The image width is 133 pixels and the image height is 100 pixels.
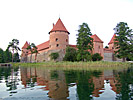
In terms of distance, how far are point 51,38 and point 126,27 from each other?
20.7 m

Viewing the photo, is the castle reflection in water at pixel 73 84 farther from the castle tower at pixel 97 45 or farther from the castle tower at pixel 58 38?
the castle tower at pixel 97 45

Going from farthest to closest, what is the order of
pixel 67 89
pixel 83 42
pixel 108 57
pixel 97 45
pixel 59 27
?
pixel 108 57
pixel 97 45
pixel 59 27
pixel 83 42
pixel 67 89

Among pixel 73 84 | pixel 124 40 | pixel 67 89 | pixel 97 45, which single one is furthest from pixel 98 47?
pixel 67 89

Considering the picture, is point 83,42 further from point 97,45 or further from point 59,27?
point 97,45

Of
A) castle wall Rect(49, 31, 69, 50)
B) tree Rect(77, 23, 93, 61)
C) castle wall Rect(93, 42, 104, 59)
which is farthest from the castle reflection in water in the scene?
castle wall Rect(93, 42, 104, 59)

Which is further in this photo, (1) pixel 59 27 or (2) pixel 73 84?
(1) pixel 59 27

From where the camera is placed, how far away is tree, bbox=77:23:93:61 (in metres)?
30.0

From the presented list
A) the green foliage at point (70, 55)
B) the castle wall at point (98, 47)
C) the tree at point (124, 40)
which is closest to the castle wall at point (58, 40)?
the green foliage at point (70, 55)

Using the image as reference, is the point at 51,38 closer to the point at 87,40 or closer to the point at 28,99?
the point at 87,40

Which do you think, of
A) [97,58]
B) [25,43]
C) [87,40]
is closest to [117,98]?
[87,40]

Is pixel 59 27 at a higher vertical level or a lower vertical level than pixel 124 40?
higher

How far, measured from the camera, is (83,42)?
100 ft

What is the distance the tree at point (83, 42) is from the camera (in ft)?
98.4

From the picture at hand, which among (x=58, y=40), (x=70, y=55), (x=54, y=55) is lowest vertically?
(x=70, y=55)
